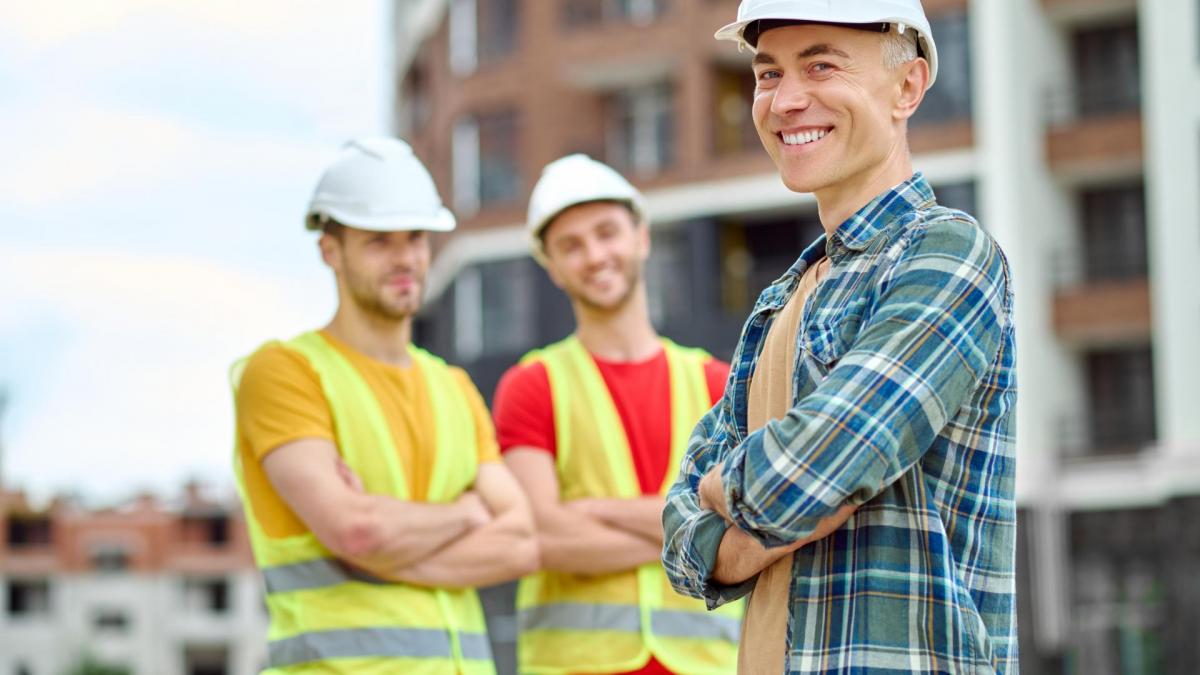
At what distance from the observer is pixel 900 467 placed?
261 cm

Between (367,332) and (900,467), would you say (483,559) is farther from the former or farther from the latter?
(900,467)

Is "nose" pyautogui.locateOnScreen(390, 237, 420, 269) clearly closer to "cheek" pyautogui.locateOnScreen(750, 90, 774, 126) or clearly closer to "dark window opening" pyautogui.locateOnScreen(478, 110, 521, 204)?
"cheek" pyautogui.locateOnScreen(750, 90, 774, 126)

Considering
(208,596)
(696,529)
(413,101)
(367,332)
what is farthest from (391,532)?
Result: (208,596)

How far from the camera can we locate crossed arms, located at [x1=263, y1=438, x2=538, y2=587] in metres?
4.54

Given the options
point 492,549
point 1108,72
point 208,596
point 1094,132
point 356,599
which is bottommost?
point 208,596

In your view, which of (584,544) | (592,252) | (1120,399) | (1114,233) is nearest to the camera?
(584,544)

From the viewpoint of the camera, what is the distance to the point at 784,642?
Answer: 277cm

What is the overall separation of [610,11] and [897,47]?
29293 millimetres

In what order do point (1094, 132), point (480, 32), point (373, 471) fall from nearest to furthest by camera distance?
point (373, 471), point (1094, 132), point (480, 32)

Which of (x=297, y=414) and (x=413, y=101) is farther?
(x=413, y=101)

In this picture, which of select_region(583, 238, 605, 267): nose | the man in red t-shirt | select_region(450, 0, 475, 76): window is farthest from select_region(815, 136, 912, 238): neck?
select_region(450, 0, 475, 76): window

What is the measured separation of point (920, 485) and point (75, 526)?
246 feet

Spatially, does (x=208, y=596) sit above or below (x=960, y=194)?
below

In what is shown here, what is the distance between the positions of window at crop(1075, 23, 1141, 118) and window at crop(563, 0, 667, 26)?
23.8 feet
